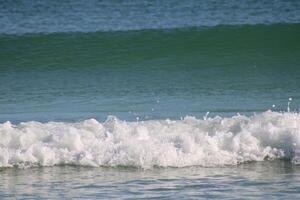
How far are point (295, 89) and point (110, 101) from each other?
3199 millimetres

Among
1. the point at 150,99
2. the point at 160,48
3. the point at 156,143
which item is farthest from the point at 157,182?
the point at 160,48

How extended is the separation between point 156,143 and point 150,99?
459 centimetres

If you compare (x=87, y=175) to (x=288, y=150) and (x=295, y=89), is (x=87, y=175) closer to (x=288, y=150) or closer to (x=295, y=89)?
(x=288, y=150)

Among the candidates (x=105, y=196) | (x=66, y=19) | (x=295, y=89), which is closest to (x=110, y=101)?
(x=295, y=89)

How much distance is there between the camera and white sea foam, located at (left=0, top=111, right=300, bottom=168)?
1166 centimetres

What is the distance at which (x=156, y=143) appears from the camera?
1187 centimetres

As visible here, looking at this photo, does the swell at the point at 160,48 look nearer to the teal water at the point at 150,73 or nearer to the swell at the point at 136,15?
the teal water at the point at 150,73

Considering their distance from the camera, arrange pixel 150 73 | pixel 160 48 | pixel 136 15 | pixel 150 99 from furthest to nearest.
A: 1. pixel 136 15
2. pixel 160 48
3. pixel 150 73
4. pixel 150 99

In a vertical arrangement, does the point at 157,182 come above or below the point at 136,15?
below

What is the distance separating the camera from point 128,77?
18859mm

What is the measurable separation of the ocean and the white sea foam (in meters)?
0.02

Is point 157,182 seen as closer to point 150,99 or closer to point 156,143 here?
point 156,143

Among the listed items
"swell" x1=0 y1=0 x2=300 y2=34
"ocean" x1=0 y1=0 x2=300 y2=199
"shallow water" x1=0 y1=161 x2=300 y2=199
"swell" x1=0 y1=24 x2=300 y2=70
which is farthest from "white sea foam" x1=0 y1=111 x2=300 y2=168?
"swell" x1=0 y1=0 x2=300 y2=34

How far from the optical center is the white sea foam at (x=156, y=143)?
38.2 ft
